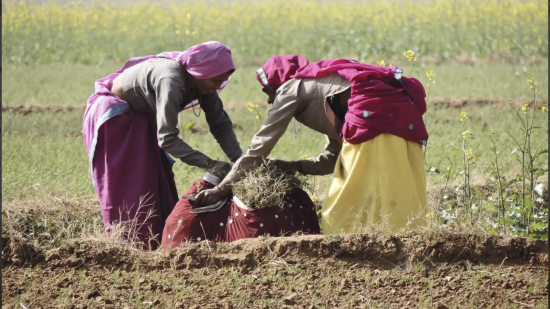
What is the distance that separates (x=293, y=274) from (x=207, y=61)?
1.60m

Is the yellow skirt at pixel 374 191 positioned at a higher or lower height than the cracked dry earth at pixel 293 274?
higher

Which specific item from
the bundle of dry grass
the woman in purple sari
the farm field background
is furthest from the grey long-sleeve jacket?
the farm field background

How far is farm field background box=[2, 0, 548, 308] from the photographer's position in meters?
3.99

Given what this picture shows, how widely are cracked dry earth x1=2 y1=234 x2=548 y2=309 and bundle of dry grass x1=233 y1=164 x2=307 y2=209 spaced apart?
331 mm

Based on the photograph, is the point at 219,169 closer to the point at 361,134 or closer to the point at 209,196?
the point at 209,196

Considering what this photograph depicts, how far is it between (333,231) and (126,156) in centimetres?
163

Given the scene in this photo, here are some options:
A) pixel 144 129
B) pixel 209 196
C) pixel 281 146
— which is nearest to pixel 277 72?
pixel 209 196

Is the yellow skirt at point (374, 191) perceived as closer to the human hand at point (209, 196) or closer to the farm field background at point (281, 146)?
the farm field background at point (281, 146)

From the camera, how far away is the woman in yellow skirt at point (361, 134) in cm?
449

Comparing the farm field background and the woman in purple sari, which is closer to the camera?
the farm field background

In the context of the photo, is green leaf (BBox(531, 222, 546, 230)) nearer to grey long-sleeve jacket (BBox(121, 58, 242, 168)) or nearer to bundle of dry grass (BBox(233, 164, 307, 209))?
bundle of dry grass (BBox(233, 164, 307, 209))

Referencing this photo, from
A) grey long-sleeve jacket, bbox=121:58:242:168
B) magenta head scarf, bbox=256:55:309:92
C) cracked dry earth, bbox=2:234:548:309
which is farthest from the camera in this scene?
grey long-sleeve jacket, bbox=121:58:242:168

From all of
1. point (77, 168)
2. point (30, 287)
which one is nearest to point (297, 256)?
point (30, 287)

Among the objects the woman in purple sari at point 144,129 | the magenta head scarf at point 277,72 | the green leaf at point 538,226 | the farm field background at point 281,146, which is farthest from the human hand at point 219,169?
the green leaf at point 538,226
